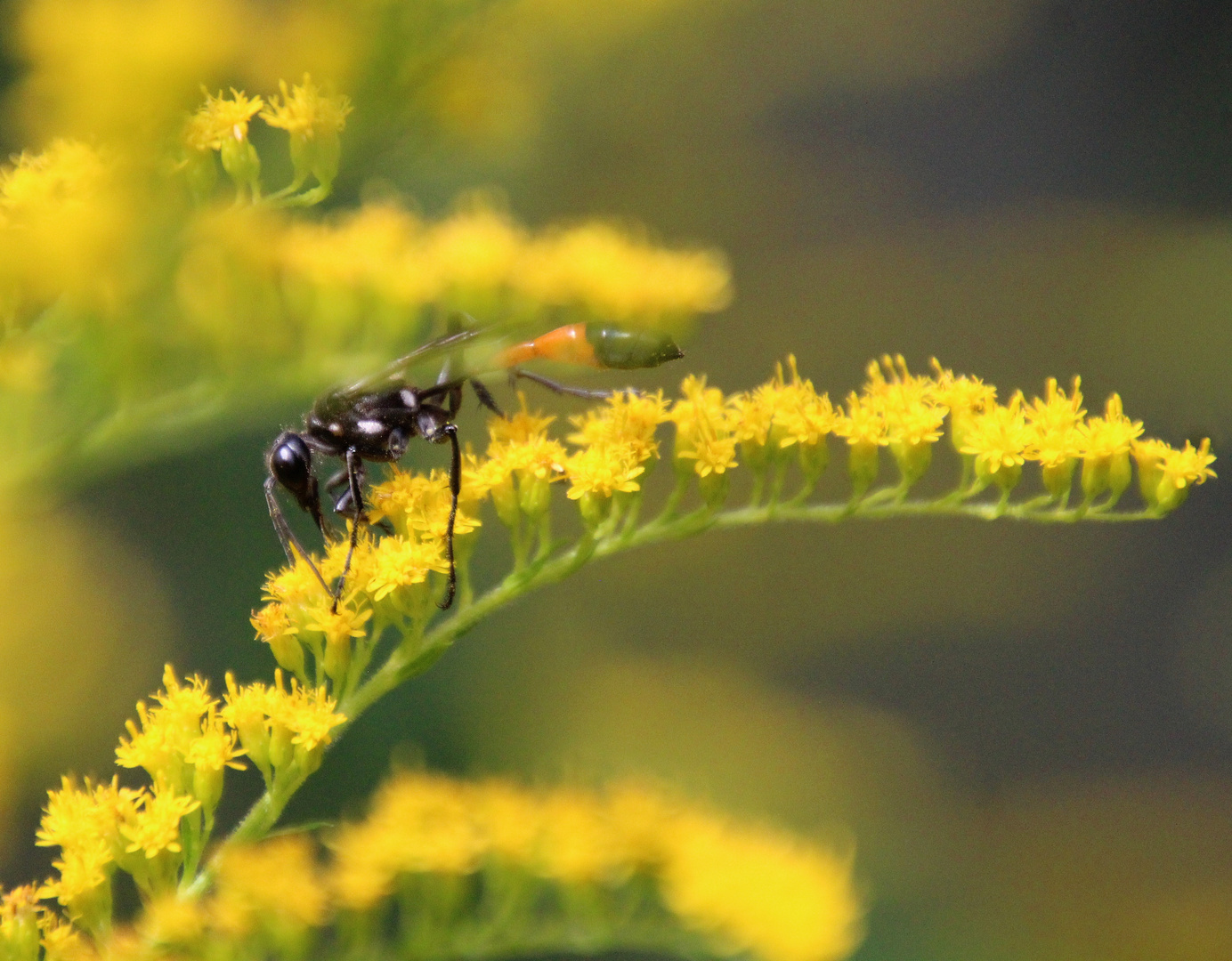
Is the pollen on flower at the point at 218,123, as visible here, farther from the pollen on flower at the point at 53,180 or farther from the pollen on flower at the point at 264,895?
the pollen on flower at the point at 264,895

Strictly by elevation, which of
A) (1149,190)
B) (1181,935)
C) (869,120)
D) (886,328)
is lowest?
(1181,935)

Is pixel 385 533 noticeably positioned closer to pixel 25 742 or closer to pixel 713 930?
pixel 713 930

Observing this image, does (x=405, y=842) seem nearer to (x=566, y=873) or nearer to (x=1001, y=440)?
(x=566, y=873)

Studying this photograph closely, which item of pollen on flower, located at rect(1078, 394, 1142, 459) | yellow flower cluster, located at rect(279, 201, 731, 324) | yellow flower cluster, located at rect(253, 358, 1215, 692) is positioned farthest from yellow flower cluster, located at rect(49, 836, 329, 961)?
pollen on flower, located at rect(1078, 394, 1142, 459)

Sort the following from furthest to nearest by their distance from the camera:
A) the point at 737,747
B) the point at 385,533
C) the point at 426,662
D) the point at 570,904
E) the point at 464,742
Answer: the point at 737,747, the point at 464,742, the point at 570,904, the point at 385,533, the point at 426,662

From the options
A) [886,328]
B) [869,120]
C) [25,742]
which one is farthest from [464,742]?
[869,120]

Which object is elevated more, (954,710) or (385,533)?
(954,710)
